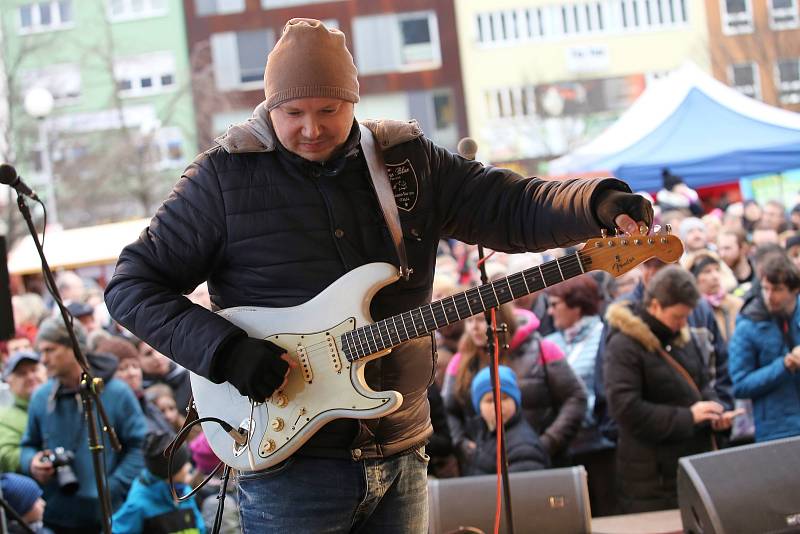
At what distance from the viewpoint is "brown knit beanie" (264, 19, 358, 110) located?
9.84 feet

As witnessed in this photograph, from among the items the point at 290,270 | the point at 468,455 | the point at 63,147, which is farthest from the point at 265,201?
the point at 63,147

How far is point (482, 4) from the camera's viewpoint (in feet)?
107

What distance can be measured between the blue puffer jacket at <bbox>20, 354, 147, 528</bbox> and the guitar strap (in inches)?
146

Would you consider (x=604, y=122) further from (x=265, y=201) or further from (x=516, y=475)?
(x=265, y=201)

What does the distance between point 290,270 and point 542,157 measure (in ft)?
86.8

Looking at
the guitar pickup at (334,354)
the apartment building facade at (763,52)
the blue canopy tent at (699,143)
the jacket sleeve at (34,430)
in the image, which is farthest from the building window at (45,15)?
the guitar pickup at (334,354)

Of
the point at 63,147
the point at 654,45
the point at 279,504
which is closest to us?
the point at 279,504

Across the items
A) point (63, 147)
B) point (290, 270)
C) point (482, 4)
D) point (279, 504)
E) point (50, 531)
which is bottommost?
point (50, 531)

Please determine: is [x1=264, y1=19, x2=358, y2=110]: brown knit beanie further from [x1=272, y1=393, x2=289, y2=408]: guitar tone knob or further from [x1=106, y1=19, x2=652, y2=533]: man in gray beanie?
[x1=272, y1=393, x2=289, y2=408]: guitar tone knob

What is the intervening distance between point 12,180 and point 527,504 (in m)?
3.05

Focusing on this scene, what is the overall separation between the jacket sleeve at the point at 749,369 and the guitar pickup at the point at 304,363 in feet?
14.0

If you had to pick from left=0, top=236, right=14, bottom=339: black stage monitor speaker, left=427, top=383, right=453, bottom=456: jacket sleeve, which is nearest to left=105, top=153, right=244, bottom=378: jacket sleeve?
left=0, top=236, right=14, bottom=339: black stage monitor speaker

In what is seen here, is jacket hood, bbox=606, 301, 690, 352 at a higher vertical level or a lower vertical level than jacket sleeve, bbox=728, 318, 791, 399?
higher

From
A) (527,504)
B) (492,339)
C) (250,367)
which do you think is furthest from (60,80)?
(250,367)
